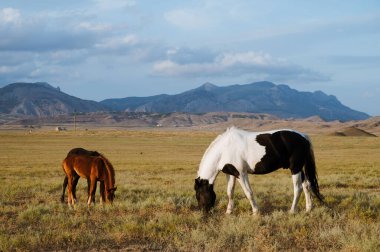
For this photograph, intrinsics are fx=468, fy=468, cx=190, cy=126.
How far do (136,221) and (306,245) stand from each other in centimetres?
A: 354

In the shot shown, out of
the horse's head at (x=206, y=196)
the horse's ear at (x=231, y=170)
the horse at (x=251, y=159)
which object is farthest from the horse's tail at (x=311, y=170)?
the horse's head at (x=206, y=196)

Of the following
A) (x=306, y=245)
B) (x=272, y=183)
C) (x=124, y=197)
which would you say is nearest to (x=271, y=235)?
(x=306, y=245)

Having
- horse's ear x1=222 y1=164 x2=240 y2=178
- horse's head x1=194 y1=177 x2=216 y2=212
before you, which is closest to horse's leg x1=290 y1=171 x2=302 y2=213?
horse's ear x1=222 y1=164 x2=240 y2=178

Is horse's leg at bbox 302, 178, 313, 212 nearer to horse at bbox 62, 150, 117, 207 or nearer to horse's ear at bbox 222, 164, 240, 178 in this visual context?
horse's ear at bbox 222, 164, 240, 178

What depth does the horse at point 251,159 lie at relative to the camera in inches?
421

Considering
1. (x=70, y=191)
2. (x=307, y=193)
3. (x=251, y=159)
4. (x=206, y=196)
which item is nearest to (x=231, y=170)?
(x=251, y=159)

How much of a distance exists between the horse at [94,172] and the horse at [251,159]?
233 cm

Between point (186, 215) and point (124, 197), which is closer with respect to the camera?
point (186, 215)

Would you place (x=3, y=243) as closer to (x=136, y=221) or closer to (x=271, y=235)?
(x=136, y=221)

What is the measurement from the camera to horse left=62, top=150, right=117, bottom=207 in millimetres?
11828

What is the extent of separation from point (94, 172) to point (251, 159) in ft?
13.2

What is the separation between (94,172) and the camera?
11883 mm

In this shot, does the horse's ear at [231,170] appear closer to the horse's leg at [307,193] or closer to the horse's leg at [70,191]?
the horse's leg at [307,193]

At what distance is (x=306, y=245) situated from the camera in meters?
8.02
